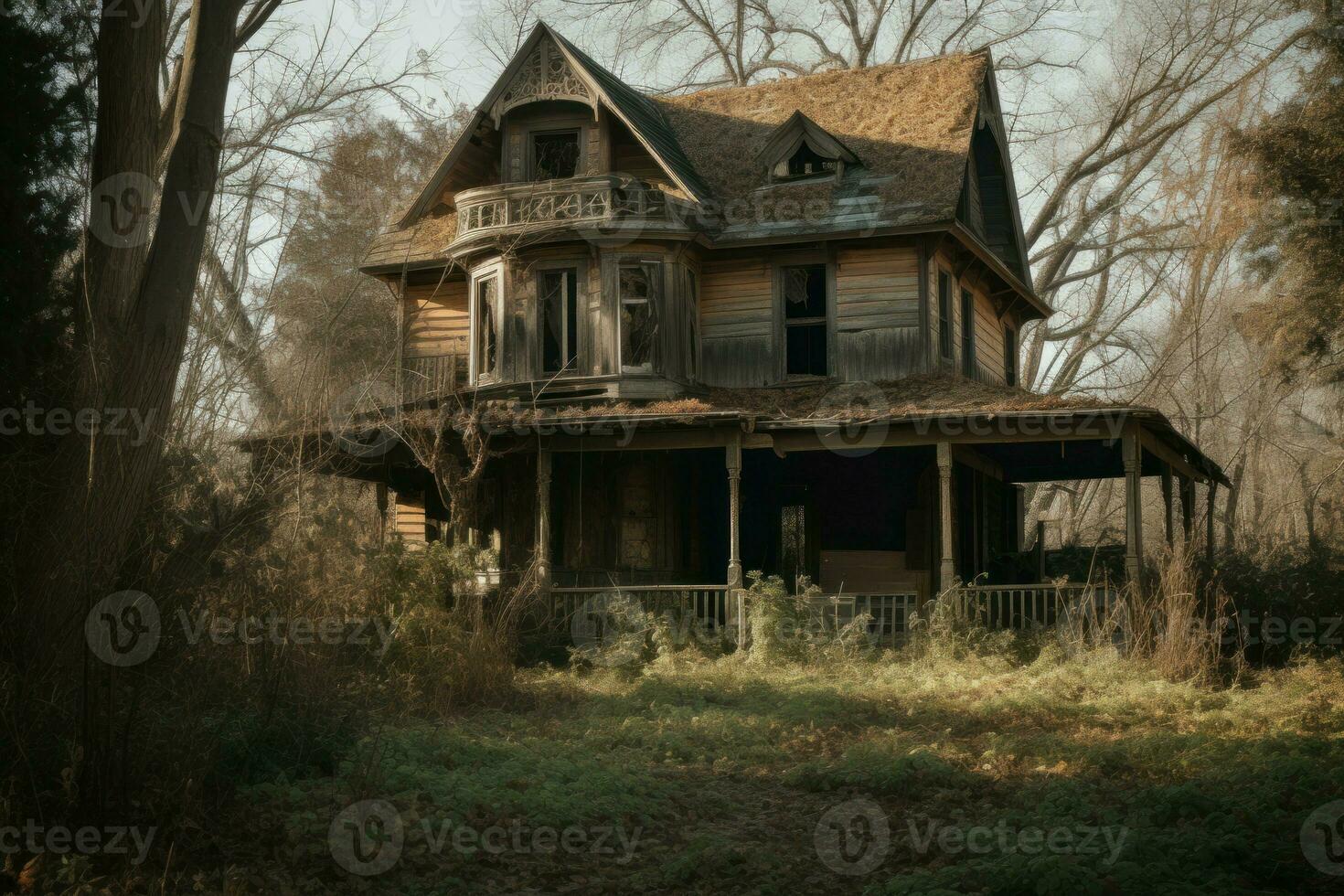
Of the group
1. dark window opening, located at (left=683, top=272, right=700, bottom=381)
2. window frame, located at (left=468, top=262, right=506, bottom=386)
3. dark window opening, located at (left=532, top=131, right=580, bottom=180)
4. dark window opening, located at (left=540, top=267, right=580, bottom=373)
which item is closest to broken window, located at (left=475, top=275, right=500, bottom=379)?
window frame, located at (left=468, top=262, right=506, bottom=386)

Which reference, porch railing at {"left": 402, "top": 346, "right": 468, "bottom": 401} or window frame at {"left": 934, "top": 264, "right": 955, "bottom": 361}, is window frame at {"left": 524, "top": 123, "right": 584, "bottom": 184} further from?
window frame at {"left": 934, "top": 264, "right": 955, "bottom": 361}

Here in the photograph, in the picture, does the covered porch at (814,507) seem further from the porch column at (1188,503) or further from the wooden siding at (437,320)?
the wooden siding at (437,320)

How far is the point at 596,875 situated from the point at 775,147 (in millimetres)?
16782

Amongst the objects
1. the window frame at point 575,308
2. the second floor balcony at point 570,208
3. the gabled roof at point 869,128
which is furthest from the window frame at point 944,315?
the window frame at point 575,308

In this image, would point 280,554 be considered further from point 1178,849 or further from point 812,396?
point 812,396

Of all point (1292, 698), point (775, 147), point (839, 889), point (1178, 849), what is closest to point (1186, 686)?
point (1292, 698)

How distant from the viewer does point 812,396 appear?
827 inches

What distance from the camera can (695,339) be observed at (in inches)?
870

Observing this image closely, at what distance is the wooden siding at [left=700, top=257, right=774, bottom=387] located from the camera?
22.0 metres

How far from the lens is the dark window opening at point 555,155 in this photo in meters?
22.7

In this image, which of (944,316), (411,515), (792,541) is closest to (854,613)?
(792,541)

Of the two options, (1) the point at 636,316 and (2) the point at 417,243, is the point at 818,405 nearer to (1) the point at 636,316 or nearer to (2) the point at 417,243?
(1) the point at 636,316

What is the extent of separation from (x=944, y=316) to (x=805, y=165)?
3.92 metres

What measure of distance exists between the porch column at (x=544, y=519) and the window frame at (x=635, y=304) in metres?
2.15
